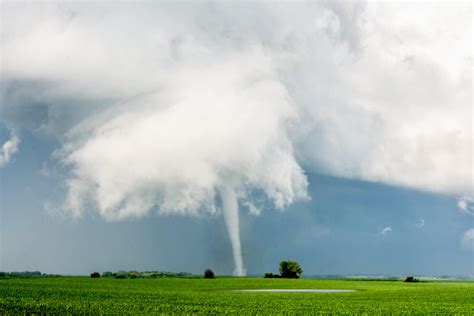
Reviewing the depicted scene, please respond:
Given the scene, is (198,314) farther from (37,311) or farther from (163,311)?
(37,311)

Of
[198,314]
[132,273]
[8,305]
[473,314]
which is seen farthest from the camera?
[132,273]

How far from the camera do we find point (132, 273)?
613ft

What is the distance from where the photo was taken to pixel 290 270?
18975 centimetres

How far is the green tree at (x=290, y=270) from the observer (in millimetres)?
188800

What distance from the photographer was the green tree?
619 ft

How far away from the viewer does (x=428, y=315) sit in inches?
1773

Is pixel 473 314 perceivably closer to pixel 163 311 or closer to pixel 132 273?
pixel 163 311

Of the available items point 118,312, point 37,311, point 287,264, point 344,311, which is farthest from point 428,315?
point 287,264

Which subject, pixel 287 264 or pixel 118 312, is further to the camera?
pixel 287 264

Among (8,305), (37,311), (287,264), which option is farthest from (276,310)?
(287,264)

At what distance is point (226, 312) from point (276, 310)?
17.3 ft

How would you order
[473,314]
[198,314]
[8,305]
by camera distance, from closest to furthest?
[198,314] < [473,314] < [8,305]

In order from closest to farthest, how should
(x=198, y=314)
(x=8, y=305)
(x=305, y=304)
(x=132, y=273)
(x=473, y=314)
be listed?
(x=198, y=314) < (x=473, y=314) < (x=8, y=305) < (x=305, y=304) < (x=132, y=273)

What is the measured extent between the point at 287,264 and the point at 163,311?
14832 centimetres
